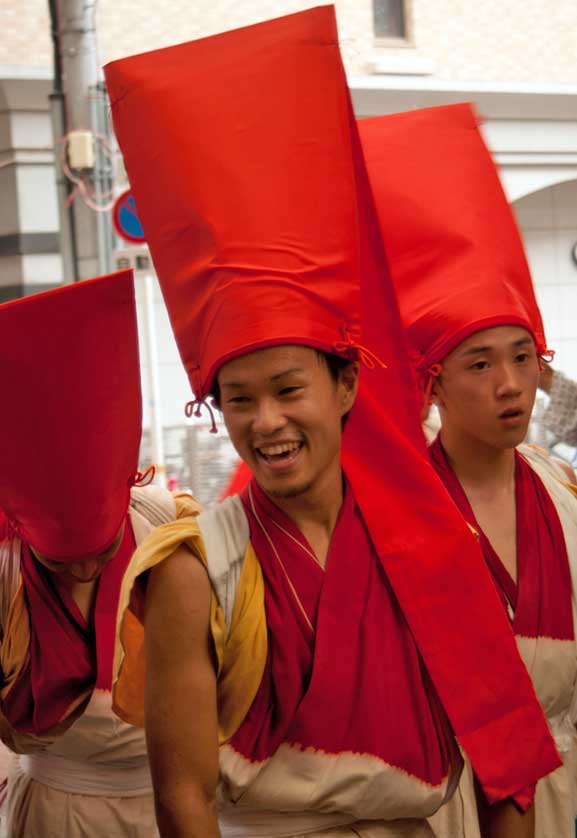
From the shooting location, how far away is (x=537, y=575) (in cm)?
247

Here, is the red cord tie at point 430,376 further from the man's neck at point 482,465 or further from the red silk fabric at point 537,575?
the red silk fabric at point 537,575

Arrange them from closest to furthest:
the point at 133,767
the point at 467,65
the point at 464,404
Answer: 1. the point at 464,404
2. the point at 133,767
3. the point at 467,65

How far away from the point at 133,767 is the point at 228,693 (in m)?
1.25

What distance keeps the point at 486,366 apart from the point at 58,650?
1.09m

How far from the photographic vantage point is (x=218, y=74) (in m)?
1.92

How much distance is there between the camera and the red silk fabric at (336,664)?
183 centimetres

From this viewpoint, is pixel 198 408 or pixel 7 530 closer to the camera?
pixel 198 408

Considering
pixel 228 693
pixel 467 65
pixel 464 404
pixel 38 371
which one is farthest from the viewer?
pixel 467 65

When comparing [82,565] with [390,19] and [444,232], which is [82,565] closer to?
[444,232]

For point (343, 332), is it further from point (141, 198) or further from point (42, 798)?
point (42, 798)

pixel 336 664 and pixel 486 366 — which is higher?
pixel 486 366

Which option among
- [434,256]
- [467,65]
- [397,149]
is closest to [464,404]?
[434,256]

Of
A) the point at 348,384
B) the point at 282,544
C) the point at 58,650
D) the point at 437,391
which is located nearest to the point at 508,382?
the point at 437,391

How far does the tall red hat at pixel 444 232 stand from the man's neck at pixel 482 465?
0.20 m
